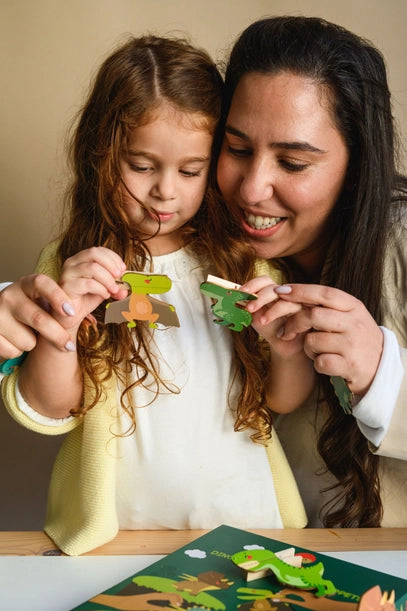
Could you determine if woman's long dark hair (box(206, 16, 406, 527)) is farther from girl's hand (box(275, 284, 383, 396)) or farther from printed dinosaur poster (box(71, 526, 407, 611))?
printed dinosaur poster (box(71, 526, 407, 611))

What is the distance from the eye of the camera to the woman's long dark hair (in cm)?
133

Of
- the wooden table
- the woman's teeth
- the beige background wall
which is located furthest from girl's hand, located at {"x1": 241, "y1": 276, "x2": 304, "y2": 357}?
the beige background wall

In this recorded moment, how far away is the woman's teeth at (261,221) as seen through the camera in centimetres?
136

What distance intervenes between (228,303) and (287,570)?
0.41m

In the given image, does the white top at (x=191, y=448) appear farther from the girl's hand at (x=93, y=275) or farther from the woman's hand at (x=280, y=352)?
the girl's hand at (x=93, y=275)

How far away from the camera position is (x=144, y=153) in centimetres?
123

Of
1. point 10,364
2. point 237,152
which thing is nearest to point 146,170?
point 237,152

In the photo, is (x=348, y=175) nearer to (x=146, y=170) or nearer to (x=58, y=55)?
(x=146, y=170)

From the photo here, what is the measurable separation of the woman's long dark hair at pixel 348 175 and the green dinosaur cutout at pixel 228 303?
0.51 ft

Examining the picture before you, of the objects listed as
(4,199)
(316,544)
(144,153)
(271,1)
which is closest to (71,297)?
(144,153)

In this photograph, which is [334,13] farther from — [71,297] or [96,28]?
[71,297]

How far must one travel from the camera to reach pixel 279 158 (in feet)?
4.27

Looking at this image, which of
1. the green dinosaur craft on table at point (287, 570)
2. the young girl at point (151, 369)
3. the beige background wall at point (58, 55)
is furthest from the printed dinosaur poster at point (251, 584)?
the beige background wall at point (58, 55)

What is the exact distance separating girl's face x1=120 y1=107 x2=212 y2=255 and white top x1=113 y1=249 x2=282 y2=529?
113 millimetres
